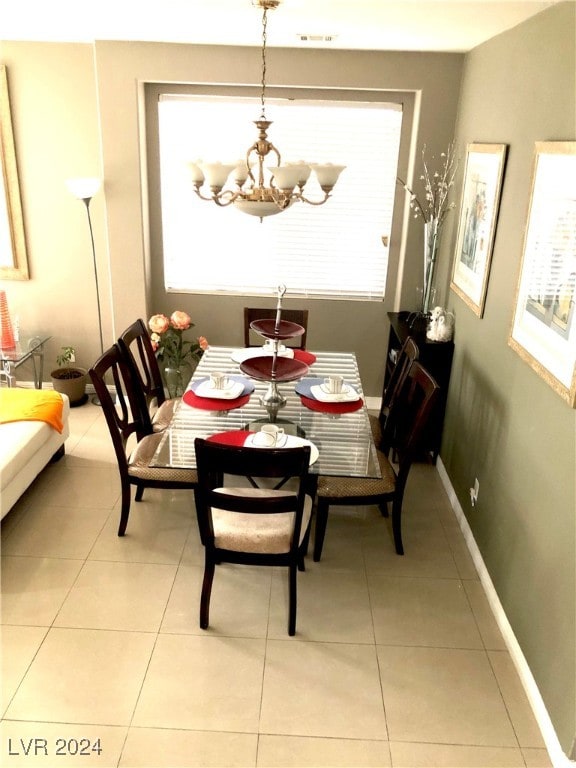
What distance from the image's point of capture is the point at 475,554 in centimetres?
297

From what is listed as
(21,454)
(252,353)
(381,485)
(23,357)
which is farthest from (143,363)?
(381,485)

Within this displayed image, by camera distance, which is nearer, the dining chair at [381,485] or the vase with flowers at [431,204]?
the dining chair at [381,485]

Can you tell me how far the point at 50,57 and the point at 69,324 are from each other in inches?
71.7

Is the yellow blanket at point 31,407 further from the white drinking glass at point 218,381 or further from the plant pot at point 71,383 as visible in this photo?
the white drinking glass at point 218,381

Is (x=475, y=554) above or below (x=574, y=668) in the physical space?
below

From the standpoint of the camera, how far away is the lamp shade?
380cm

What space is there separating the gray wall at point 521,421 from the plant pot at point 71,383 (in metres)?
2.74

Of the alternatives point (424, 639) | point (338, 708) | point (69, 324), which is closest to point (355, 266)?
point (69, 324)

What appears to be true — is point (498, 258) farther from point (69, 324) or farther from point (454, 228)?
point (69, 324)

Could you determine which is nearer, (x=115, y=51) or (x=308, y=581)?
(x=308, y=581)

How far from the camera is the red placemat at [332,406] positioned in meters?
2.92

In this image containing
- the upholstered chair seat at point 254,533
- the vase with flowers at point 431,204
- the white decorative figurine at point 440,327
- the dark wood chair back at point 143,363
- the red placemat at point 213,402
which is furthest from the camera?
the vase with flowers at point 431,204

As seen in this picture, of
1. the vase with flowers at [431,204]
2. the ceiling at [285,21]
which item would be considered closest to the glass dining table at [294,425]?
the vase with flowers at [431,204]

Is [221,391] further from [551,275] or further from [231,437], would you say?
[551,275]
